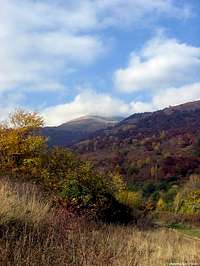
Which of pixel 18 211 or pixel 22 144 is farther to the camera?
pixel 22 144

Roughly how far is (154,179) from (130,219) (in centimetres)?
7101

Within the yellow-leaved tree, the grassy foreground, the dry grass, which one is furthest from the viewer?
the yellow-leaved tree

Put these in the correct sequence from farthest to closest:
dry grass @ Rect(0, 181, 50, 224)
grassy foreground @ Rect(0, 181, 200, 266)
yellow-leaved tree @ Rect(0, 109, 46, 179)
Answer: yellow-leaved tree @ Rect(0, 109, 46, 179)
dry grass @ Rect(0, 181, 50, 224)
grassy foreground @ Rect(0, 181, 200, 266)

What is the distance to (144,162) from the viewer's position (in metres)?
105

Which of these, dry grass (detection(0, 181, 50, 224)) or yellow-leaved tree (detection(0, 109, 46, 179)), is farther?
yellow-leaved tree (detection(0, 109, 46, 179))

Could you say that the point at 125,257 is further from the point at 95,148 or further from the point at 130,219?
the point at 95,148

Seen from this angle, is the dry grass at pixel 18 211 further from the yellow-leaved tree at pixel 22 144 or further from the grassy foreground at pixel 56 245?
the yellow-leaved tree at pixel 22 144

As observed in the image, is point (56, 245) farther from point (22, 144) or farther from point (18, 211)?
point (22, 144)

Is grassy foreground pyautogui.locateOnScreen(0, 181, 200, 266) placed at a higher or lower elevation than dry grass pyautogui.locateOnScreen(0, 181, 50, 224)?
lower

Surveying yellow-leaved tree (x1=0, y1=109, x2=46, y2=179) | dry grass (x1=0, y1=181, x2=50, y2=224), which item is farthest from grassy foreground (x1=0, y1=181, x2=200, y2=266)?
yellow-leaved tree (x1=0, y1=109, x2=46, y2=179)

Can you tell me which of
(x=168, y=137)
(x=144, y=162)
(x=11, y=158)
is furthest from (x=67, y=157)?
(x=168, y=137)

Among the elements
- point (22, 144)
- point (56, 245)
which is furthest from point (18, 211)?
point (22, 144)

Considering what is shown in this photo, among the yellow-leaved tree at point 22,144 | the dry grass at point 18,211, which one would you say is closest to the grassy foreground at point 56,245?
the dry grass at point 18,211

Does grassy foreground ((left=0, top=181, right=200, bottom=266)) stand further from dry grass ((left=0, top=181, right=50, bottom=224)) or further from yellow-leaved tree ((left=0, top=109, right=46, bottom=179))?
yellow-leaved tree ((left=0, top=109, right=46, bottom=179))
